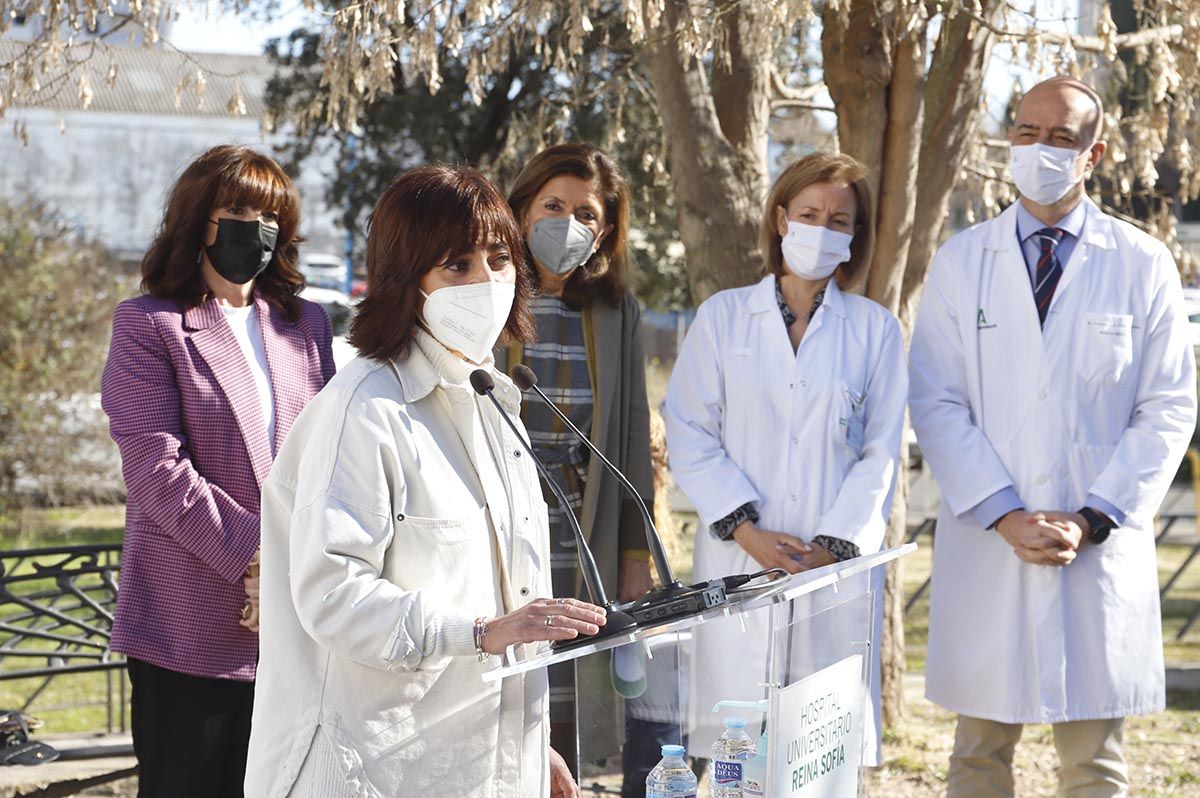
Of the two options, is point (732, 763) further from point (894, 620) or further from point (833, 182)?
point (894, 620)

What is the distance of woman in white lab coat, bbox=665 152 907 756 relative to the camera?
3705 millimetres

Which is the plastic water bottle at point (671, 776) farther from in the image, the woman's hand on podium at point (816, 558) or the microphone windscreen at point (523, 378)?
the woman's hand on podium at point (816, 558)

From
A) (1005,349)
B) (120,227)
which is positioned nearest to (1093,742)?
(1005,349)

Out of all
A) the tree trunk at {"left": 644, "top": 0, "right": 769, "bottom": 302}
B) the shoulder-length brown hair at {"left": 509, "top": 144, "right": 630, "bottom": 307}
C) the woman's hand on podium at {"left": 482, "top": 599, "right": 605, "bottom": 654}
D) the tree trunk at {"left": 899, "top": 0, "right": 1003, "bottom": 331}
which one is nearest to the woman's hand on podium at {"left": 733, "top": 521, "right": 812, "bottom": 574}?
the shoulder-length brown hair at {"left": 509, "top": 144, "right": 630, "bottom": 307}

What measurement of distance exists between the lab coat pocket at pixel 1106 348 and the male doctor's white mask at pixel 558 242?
1.38 meters

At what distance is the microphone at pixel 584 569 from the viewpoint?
216 centimetres

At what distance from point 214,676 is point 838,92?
3262 millimetres

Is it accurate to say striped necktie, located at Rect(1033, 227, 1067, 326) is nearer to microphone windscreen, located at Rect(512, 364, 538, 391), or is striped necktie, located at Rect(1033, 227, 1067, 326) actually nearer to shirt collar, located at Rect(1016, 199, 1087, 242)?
shirt collar, located at Rect(1016, 199, 1087, 242)

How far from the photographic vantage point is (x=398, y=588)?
2260mm

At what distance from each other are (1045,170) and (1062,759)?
5.27 ft

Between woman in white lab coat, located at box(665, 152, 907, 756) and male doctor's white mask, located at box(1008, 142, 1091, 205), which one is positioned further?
male doctor's white mask, located at box(1008, 142, 1091, 205)

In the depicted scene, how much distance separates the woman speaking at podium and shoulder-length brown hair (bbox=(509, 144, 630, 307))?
1198 millimetres

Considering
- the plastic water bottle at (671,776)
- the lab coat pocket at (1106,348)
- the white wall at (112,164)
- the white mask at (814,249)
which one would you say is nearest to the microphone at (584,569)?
the plastic water bottle at (671,776)

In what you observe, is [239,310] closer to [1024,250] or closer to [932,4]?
[1024,250]
